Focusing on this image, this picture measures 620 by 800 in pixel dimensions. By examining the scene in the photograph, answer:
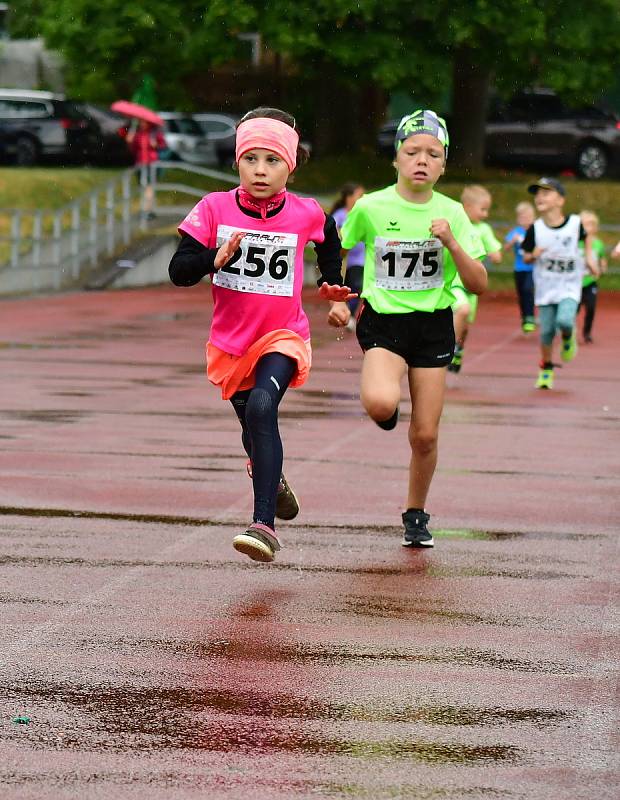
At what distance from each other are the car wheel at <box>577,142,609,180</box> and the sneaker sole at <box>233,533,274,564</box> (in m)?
36.3

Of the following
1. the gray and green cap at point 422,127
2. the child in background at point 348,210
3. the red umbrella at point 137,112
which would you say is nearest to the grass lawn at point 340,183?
the red umbrella at point 137,112

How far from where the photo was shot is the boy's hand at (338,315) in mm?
7598

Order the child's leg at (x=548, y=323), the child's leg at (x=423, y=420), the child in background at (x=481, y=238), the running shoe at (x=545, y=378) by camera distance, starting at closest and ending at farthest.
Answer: the child's leg at (x=423, y=420), the child in background at (x=481, y=238), the running shoe at (x=545, y=378), the child's leg at (x=548, y=323)

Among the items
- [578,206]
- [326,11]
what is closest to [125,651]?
[326,11]

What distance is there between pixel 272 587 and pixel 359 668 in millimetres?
1341

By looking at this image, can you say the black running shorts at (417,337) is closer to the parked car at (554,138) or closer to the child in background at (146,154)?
the child in background at (146,154)

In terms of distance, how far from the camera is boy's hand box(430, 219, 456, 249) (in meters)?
7.54

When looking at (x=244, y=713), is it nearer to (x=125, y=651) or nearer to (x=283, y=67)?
Answer: (x=125, y=651)

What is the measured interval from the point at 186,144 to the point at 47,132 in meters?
5.70

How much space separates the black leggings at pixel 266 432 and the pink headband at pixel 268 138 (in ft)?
2.66

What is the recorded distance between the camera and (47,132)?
38281mm

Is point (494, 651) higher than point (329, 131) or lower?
higher

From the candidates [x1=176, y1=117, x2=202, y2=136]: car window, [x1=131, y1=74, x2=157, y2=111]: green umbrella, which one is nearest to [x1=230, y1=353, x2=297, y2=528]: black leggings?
[x1=131, y1=74, x2=157, y2=111]: green umbrella

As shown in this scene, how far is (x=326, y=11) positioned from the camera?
35844mm
